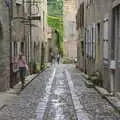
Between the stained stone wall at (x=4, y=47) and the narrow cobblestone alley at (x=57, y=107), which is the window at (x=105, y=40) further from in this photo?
the stained stone wall at (x=4, y=47)

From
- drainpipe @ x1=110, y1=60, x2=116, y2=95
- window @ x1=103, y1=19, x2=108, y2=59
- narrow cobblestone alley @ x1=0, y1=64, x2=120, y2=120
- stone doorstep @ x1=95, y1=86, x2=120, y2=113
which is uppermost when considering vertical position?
window @ x1=103, y1=19, x2=108, y2=59

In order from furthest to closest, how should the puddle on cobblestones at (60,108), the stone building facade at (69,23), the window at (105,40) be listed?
the stone building facade at (69,23)
the window at (105,40)
the puddle on cobblestones at (60,108)

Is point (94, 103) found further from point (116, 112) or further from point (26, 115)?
point (26, 115)

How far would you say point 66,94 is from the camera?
1945 centimetres

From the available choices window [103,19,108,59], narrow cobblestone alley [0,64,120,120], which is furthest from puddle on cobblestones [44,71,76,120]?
window [103,19,108,59]

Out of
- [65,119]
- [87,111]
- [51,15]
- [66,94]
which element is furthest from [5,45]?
[51,15]

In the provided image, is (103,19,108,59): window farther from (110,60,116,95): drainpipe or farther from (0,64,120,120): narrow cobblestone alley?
(0,64,120,120): narrow cobblestone alley

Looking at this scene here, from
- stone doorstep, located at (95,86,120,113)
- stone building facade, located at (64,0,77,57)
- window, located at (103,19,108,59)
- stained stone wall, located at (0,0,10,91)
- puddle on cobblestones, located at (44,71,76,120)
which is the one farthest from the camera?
stone building facade, located at (64,0,77,57)

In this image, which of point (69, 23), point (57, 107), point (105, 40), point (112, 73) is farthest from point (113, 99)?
point (69, 23)

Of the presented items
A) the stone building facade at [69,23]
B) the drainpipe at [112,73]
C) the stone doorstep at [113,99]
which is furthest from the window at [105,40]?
the stone building facade at [69,23]

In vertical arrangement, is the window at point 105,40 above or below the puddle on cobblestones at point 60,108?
above

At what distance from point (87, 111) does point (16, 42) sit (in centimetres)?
1126

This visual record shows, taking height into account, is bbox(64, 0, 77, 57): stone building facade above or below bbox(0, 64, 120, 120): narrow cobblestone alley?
above

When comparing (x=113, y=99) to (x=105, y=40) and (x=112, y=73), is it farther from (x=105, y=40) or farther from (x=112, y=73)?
(x=105, y=40)
